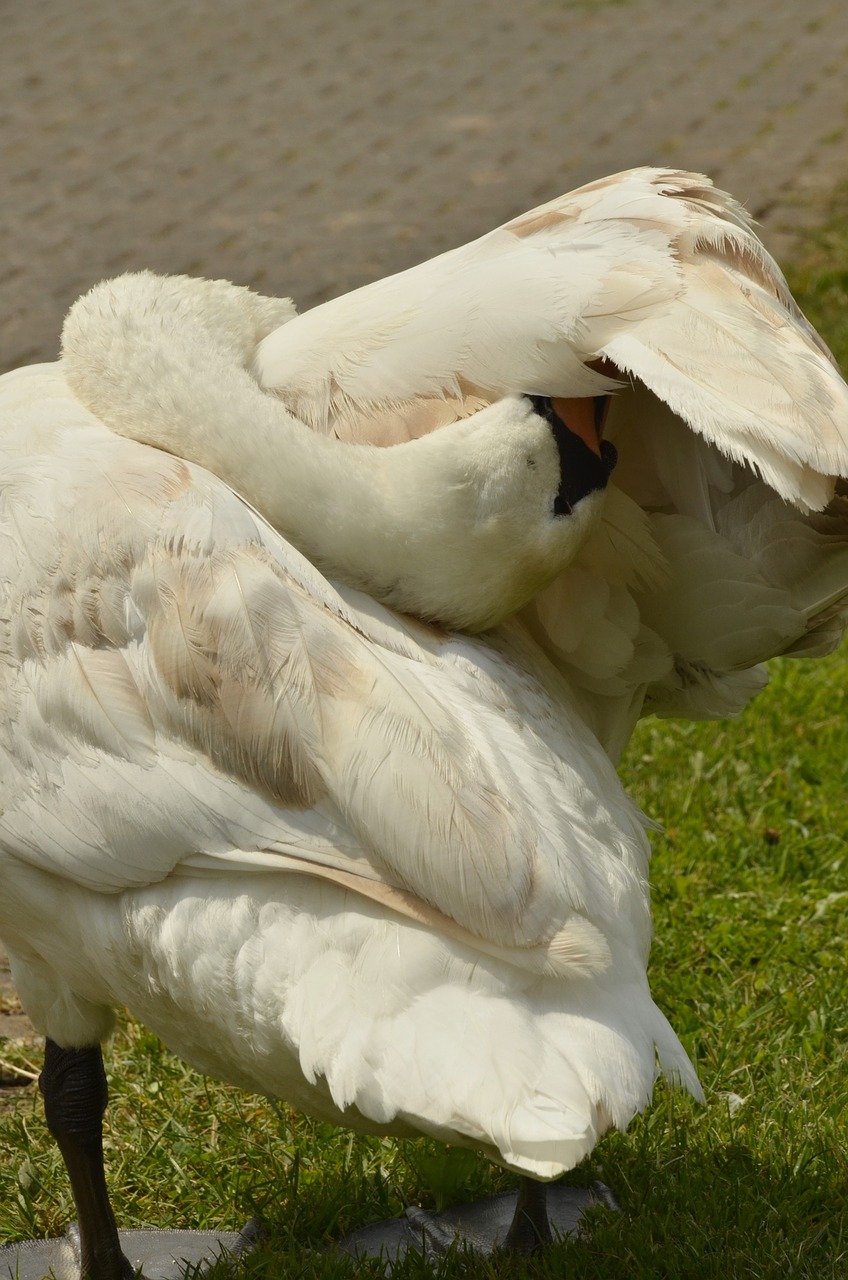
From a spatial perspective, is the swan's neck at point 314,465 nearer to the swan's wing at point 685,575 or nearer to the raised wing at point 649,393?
the raised wing at point 649,393

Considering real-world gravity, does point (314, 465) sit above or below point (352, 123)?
above

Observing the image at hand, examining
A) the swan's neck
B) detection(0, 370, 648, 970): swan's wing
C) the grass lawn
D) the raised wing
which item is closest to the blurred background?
the grass lawn

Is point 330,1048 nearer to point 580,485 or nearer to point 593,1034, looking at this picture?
point 593,1034

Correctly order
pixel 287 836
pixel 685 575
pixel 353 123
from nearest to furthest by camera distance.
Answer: pixel 287 836
pixel 685 575
pixel 353 123

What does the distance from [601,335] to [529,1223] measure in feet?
5.88

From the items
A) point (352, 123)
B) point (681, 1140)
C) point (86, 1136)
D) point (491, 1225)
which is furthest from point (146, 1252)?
point (352, 123)

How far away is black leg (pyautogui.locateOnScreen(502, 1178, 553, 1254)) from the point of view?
10.9 feet

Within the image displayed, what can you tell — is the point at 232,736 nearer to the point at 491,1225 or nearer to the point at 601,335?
the point at 601,335

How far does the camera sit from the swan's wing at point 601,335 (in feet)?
8.19

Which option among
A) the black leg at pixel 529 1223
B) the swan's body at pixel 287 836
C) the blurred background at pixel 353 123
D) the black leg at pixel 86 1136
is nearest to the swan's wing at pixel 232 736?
the swan's body at pixel 287 836

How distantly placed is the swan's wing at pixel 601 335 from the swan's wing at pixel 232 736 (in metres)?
0.33

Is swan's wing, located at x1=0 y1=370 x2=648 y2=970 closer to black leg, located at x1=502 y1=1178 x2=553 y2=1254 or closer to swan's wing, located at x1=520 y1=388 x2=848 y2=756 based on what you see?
swan's wing, located at x1=520 y1=388 x2=848 y2=756

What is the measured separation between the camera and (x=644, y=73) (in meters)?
12.1

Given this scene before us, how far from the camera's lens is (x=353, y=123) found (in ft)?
37.5
